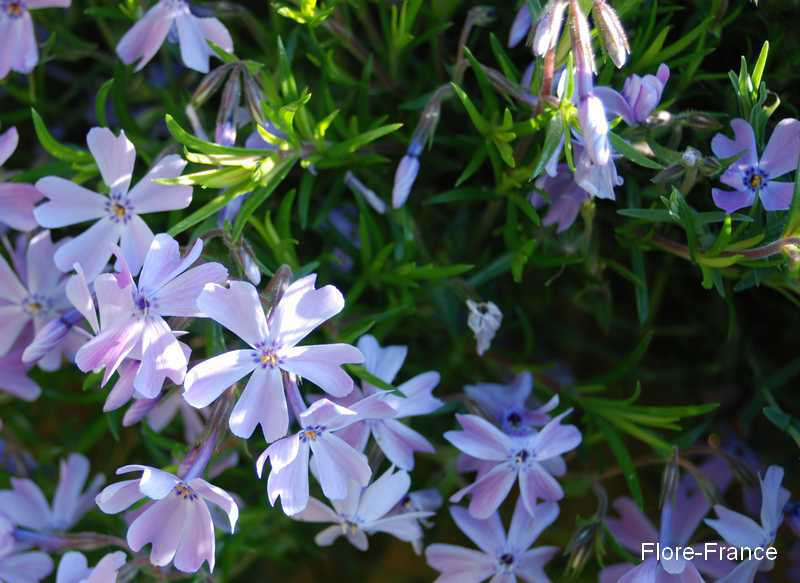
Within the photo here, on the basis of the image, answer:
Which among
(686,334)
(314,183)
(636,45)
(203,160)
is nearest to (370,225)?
(314,183)

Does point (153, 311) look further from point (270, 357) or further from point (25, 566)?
point (25, 566)

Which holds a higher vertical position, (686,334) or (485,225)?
(485,225)

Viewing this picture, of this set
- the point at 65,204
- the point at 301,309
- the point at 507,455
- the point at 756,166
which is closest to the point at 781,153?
the point at 756,166

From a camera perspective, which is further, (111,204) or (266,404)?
(111,204)

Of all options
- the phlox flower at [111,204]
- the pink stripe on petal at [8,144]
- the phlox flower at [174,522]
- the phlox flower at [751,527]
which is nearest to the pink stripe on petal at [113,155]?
the phlox flower at [111,204]

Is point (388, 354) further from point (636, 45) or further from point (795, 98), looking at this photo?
point (795, 98)

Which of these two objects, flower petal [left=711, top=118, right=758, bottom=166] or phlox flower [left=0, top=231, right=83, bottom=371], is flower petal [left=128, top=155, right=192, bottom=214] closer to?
phlox flower [left=0, top=231, right=83, bottom=371]

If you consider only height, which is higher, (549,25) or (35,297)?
(549,25)
